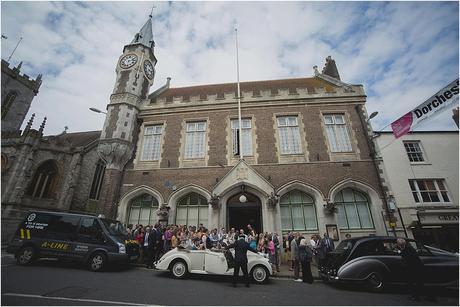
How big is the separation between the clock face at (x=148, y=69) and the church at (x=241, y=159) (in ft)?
0.26

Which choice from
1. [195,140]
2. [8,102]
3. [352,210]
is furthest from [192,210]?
[8,102]

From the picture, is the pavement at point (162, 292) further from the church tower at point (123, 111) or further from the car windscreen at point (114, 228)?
the church tower at point (123, 111)

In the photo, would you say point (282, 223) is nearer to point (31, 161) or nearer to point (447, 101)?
point (447, 101)

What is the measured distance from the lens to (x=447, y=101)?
24.4 ft

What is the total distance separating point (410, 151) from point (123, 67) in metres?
21.3

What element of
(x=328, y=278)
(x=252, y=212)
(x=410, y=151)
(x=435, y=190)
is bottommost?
(x=328, y=278)

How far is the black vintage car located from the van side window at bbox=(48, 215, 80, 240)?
9.28m

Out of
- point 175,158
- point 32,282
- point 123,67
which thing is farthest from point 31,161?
point 32,282

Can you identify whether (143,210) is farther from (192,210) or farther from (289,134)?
(289,134)

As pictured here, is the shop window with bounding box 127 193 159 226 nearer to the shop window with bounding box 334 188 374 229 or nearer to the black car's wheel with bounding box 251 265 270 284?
the black car's wheel with bounding box 251 265 270 284

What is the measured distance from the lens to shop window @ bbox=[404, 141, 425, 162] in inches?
593

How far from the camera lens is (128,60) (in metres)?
16.0

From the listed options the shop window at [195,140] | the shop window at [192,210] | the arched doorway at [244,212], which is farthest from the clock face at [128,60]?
the arched doorway at [244,212]

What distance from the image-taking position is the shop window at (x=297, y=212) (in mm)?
12016
